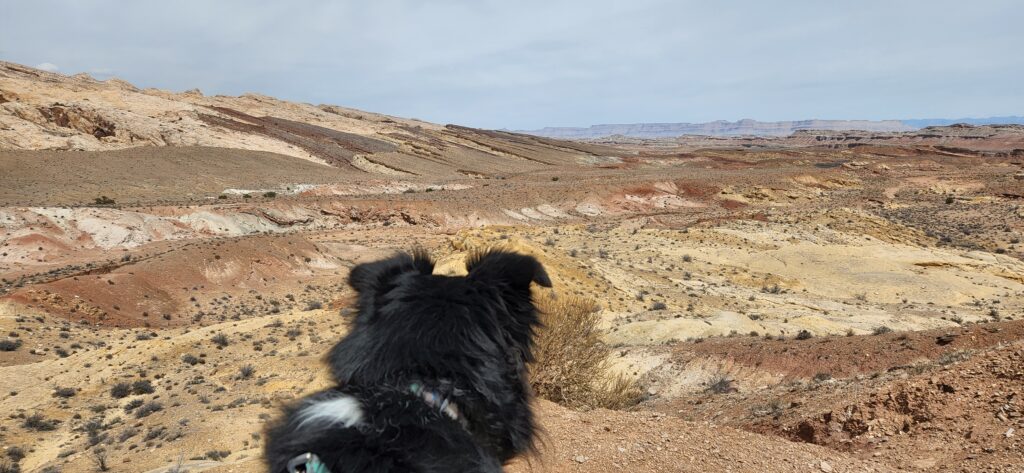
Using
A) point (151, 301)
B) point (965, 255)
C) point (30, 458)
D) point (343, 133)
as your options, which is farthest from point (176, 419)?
point (343, 133)

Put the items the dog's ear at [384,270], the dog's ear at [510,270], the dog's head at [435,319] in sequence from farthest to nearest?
1. the dog's ear at [384,270]
2. the dog's ear at [510,270]
3. the dog's head at [435,319]

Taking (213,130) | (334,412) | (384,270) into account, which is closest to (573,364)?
(384,270)

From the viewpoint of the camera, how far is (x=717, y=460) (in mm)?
4875

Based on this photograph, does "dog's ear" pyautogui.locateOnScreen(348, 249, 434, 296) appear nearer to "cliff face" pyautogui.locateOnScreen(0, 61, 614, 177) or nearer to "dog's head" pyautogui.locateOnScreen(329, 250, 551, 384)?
"dog's head" pyautogui.locateOnScreen(329, 250, 551, 384)

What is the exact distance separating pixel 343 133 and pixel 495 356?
8622 cm

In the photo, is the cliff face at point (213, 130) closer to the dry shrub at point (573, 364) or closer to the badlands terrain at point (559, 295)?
the badlands terrain at point (559, 295)

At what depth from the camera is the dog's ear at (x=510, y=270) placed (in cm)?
203

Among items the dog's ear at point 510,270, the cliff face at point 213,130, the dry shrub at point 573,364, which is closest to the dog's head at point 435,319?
the dog's ear at point 510,270

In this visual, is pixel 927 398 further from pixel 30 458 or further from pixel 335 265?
pixel 335 265

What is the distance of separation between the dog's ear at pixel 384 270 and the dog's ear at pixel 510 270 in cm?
27

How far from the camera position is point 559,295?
10922mm

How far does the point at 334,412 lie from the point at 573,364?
6.72 m

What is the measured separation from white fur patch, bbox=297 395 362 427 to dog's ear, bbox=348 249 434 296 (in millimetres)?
493

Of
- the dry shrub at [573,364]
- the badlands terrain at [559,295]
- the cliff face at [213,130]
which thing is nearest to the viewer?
the badlands terrain at [559,295]
